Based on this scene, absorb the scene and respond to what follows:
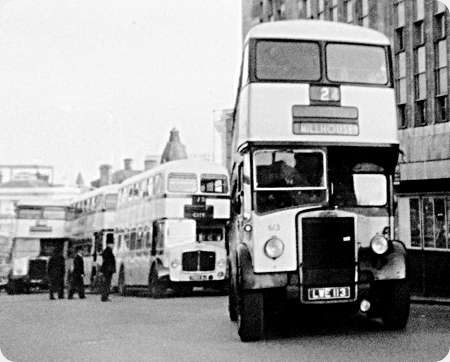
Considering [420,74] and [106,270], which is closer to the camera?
[106,270]

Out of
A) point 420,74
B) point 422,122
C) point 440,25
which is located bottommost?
point 422,122

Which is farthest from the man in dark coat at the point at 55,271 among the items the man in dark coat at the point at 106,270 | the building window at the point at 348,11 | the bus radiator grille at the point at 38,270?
the building window at the point at 348,11

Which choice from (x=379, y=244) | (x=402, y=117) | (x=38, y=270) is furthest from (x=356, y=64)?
(x=38, y=270)

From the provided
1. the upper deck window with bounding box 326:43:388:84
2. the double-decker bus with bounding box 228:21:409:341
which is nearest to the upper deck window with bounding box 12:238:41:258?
the double-decker bus with bounding box 228:21:409:341

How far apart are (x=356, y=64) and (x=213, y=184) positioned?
12386 mm

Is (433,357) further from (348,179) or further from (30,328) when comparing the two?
(30,328)

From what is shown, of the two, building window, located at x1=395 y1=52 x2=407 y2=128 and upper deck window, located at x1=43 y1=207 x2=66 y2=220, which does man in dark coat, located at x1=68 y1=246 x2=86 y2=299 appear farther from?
building window, located at x1=395 y1=52 x2=407 y2=128

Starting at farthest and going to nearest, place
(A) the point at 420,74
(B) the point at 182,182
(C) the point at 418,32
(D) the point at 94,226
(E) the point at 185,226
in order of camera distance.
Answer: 1. (D) the point at 94,226
2. (C) the point at 418,32
3. (A) the point at 420,74
4. (B) the point at 182,182
5. (E) the point at 185,226

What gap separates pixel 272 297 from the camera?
9844mm

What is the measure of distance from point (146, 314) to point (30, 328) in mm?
2781

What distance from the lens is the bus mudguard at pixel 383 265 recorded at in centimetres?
939

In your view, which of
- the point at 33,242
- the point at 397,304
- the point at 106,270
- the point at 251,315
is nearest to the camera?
the point at 251,315

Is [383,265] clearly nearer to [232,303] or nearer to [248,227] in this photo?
[248,227]

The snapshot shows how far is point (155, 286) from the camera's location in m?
21.5
